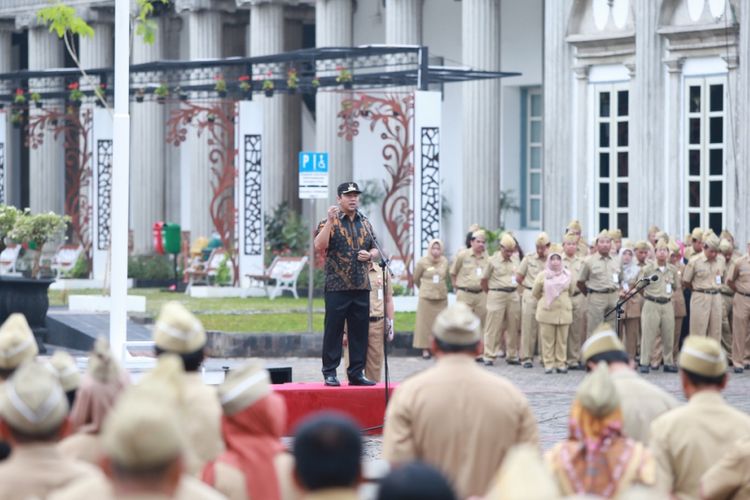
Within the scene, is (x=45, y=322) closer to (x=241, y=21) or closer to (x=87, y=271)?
(x=87, y=271)

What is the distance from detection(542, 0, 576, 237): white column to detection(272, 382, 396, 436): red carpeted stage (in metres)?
14.7

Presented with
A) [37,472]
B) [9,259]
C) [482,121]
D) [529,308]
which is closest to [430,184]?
[482,121]

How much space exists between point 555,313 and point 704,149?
6061mm

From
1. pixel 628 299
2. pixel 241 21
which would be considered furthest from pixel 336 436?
pixel 241 21

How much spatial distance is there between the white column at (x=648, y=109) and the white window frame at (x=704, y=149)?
39 centimetres

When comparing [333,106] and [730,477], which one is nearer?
[730,477]

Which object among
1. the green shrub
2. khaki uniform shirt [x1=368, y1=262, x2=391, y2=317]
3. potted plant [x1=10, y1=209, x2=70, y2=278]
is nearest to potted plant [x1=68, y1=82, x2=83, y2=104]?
the green shrub

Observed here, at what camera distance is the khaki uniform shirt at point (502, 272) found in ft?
79.4

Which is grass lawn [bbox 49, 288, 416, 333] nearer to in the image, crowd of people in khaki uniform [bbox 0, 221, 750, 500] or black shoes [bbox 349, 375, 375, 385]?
black shoes [bbox 349, 375, 375, 385]

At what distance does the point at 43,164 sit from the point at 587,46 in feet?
61.6

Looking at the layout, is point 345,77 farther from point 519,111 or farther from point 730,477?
point 730,477

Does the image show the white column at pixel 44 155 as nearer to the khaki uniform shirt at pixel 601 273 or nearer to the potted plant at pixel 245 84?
the potted plant at pixel 245 84

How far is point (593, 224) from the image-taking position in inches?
1172

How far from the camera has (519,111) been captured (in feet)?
119
